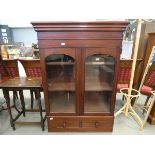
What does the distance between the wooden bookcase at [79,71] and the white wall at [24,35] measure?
391 centimetres

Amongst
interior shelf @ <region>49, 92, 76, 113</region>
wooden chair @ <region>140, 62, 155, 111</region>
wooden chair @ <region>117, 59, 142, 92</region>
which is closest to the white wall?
interior shelf @ <region>49, 92, 76, 113</region>

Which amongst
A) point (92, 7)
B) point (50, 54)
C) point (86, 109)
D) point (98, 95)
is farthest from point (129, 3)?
point (98, 95)

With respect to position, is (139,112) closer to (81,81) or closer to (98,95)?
(98,95)

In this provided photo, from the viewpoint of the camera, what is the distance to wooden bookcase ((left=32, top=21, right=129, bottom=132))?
1489 mm

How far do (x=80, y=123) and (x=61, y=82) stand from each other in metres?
0.60

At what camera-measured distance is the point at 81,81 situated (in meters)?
1.72

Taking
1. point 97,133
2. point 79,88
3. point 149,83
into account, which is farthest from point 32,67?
point 149,83

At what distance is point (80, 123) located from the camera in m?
1.95

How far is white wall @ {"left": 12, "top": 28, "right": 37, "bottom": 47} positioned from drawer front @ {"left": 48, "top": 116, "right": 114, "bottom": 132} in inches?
158

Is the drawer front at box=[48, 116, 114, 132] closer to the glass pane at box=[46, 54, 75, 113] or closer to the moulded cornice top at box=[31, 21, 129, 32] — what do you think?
the glass pane at box=[46, 54, 75, 113]

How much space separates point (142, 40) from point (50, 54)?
4.95 feet

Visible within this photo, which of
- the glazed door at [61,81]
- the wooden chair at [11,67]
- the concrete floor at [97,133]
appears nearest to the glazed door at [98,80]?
the glazed door at [61,81]
